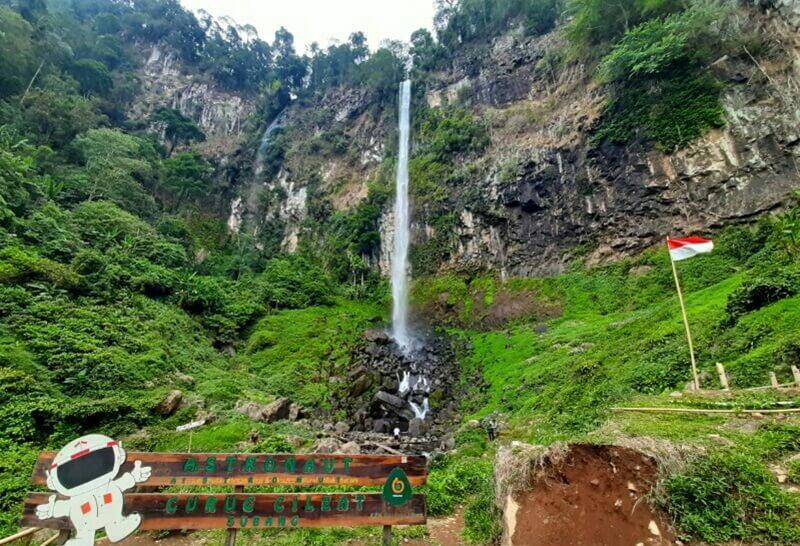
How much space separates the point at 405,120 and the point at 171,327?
2771 centimetres

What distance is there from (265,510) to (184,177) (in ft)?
114

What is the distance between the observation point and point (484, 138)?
28016 millimetres

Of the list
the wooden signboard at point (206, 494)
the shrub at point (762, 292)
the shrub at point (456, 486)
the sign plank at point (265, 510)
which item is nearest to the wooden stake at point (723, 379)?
the shrub at point (762, 292)

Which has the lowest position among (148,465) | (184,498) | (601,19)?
(184,498)

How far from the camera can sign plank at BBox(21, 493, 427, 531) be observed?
11.6 ft

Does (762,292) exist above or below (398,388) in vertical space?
above

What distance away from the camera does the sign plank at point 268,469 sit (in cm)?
366

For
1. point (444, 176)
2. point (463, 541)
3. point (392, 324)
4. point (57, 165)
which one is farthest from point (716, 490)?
point (57, 165)

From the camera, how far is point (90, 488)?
3.23m

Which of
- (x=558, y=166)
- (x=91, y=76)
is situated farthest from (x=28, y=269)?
(x=91, y=76)

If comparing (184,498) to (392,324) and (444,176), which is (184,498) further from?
(444,176)

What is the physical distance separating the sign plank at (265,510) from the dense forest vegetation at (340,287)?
1.22m

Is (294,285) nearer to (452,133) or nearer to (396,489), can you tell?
(452,133)

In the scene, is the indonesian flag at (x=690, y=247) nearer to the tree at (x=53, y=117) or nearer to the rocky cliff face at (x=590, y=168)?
the rocky cliff face at (x=590, y=168)
